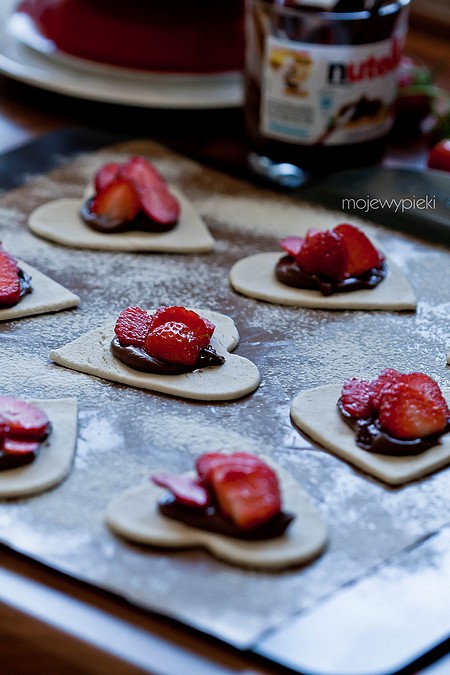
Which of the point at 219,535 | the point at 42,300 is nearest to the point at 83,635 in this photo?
the point at 219,535

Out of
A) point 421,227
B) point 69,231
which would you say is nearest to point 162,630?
point 69,231

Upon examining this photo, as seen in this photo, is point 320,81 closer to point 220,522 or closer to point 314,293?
point 314,293

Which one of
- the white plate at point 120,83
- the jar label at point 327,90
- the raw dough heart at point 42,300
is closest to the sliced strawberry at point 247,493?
the raw dough heart at point 42,300

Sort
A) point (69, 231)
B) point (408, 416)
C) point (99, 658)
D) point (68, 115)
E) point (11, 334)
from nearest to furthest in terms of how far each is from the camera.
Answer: point (99, 658) < point (408, 416) < point (11, 334) < point (69, 231) < point (68, 115)

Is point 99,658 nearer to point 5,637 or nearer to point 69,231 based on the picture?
point 5,637

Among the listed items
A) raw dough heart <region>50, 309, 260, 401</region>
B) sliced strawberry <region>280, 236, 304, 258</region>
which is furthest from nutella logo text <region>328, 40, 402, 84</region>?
raw dough heart <region>50, 309, 260, 401</region>
